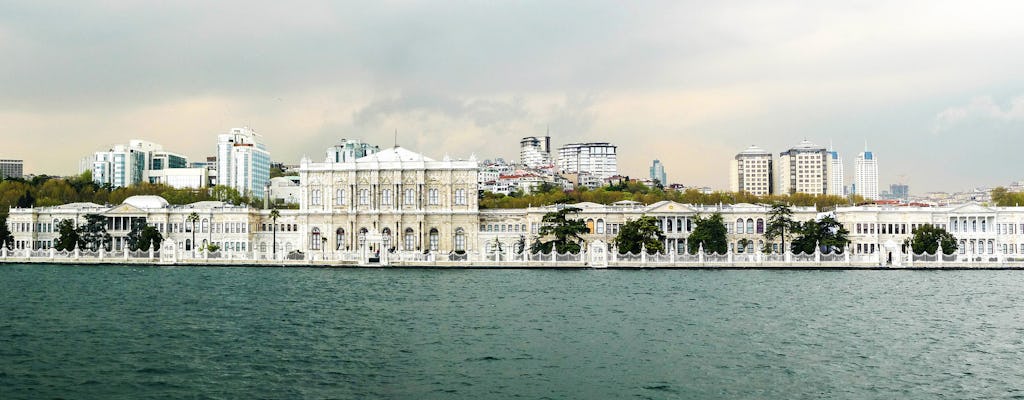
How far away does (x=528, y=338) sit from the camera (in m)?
28.9

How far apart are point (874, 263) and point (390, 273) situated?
A: 104ft

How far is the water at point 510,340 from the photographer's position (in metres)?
22.0

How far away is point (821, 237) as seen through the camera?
223ft

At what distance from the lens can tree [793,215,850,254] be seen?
6700 centimetres

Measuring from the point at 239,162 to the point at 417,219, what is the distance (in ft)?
264

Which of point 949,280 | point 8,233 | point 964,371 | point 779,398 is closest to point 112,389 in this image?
point 779,398

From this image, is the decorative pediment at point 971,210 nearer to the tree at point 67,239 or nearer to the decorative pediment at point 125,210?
the decorative pediment at point 125,210

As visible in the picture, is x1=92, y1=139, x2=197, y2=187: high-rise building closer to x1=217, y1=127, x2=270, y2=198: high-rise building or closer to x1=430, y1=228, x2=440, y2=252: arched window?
x1=217, y1=127, x2=270, y2=198: high-rise building

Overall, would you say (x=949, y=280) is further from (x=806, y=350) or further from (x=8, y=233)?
(x=8, y=233)

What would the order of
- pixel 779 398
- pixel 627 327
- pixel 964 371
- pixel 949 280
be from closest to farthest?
pixel 779 398
pixel 964 371
pixel 627 327
pixel 949 280

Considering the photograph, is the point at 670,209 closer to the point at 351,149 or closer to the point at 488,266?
the point at 488,266

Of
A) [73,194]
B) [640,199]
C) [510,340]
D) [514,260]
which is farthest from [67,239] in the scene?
[640,199]

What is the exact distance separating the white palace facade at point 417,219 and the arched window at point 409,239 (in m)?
0.08

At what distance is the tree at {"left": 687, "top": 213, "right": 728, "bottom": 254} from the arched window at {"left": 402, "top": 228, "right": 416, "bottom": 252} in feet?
73.4
